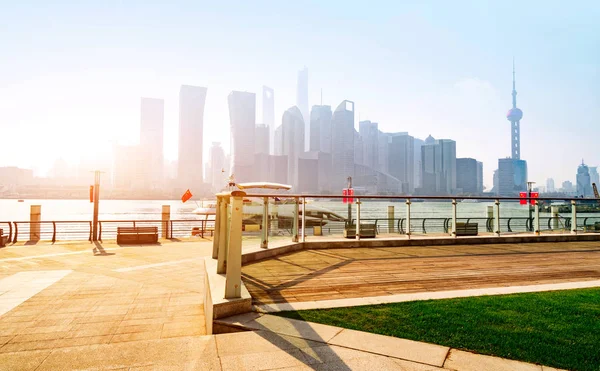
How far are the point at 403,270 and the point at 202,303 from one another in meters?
3.33

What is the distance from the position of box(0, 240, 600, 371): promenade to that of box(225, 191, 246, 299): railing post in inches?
15.5

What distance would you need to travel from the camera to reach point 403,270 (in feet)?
19.2

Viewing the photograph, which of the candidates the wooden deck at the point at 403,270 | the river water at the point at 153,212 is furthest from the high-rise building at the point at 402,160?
the wooden deck at the point at 403,270

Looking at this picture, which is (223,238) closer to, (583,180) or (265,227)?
(265,227)

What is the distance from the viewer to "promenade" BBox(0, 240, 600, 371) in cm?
265

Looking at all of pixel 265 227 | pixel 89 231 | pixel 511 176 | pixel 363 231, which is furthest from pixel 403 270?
pixel 511 176

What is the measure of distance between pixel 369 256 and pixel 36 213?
17.1 m

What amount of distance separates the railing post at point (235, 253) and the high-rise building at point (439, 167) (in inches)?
5702

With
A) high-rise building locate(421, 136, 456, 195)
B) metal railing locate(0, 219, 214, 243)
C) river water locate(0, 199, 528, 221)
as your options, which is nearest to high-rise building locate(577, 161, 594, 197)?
high-rise building locate(421, 136, 456, 195)

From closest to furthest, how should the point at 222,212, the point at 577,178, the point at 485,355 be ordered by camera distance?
1. the point at 485,355
2. the point at 222,212
3. the point at 577,178

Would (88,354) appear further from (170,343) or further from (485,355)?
(485,355)

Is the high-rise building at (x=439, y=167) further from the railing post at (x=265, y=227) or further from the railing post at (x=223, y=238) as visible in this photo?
the railing post at (x=223, y=238)

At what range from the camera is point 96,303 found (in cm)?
504

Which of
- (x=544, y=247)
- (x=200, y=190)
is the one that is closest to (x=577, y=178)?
(x=200, y=190)
